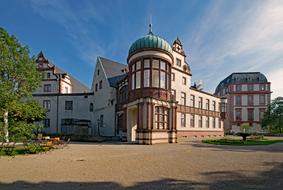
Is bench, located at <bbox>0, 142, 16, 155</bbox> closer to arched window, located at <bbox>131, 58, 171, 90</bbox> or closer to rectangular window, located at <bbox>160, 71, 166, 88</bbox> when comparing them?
arched window, located at <bbox>131, 58, 171, 90</bbox>

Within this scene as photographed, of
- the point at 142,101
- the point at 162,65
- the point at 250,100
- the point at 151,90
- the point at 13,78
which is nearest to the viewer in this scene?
the point at 13,78

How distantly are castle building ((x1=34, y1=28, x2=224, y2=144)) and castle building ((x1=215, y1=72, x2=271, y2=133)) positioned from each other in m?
29.8

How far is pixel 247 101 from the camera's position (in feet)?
233

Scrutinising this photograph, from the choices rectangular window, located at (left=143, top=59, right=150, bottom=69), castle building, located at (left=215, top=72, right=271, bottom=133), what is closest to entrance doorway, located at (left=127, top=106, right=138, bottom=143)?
rectangular window, located at (left=143, top=59, right=150, bottom=69)

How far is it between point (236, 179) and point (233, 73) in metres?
75.1

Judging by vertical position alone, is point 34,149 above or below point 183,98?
below

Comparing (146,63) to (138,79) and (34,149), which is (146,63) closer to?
(138,79)

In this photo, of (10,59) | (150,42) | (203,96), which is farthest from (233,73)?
(10,59)

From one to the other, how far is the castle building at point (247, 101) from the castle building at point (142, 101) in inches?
1173

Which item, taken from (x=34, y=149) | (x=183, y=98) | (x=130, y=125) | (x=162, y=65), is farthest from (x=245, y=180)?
(x=183, y=98)

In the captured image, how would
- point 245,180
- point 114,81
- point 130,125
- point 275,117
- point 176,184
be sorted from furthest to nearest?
point 275,117 → point 114,81 → point 130,125 → point 245,180 → point 176,184

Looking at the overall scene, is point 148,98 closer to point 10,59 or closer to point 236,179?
point 10,59

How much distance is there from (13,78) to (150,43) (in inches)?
523

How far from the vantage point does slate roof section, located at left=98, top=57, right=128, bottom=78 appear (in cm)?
3674
